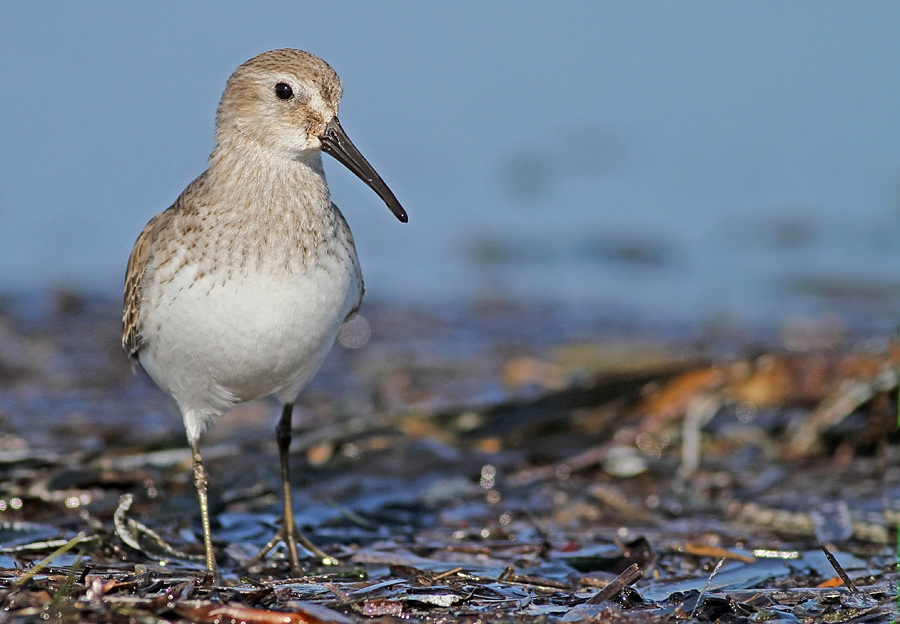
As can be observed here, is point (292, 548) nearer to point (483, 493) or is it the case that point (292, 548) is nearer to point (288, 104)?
point (483, 493)

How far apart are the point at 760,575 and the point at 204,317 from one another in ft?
7.02

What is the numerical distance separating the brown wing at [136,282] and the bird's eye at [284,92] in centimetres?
61

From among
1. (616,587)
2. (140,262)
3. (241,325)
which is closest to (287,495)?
(241,325)

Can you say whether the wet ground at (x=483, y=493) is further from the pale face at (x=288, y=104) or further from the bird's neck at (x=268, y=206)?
the pale face at (x=288, y=104)

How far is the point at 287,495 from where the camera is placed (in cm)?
466

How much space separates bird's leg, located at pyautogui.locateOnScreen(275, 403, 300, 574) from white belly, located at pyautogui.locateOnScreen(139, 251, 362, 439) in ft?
1.55

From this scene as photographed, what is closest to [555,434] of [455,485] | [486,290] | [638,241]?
[455,485]

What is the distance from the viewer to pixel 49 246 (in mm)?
9922

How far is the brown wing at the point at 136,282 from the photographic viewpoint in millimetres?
4340

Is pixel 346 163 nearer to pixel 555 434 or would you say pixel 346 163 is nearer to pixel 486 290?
pixel 555 434

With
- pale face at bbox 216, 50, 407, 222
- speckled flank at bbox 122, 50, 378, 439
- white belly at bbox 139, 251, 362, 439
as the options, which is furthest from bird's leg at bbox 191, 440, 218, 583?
pale face at bbox 216, 50, 407, 222

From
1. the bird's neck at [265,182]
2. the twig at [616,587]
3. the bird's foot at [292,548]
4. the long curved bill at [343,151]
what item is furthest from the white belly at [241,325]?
the twig at [616,587]

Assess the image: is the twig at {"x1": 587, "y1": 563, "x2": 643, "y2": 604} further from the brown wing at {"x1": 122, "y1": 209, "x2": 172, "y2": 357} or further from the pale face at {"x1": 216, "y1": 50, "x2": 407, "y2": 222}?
the brown wing at {"x1": 122, "y1": 209, "x2": 172, "y2": 357}

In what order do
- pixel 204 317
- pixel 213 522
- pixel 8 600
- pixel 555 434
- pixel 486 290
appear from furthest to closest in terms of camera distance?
pixel 486 290
pixel 555 434
pixel 213 522
pixel 204 317
pixel 8 600
